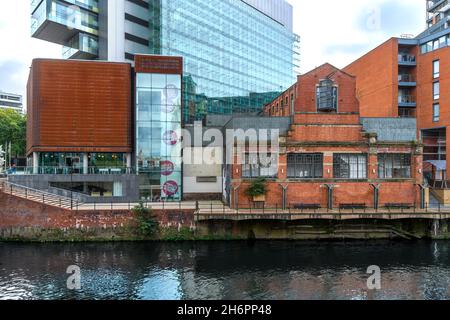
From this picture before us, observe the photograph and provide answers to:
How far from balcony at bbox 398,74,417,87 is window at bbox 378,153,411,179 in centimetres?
2217

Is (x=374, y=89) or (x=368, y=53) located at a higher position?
(x=368, y=53)

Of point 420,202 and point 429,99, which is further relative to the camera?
point 429,99

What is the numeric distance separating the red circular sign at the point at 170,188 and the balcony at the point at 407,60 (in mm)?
38090

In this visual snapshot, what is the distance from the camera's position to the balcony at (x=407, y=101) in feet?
175

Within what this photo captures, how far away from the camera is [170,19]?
5991cm

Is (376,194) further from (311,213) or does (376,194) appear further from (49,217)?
(49,217)

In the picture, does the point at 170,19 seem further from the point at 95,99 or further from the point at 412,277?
the point at 412,277

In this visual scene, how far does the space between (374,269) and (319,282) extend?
15.5ft

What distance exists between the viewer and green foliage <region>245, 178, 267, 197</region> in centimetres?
3381

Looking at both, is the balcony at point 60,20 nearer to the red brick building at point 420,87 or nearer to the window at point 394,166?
the red brick building at point 420,87

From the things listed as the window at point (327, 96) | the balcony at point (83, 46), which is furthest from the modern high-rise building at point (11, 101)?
the window at point (327, 96)

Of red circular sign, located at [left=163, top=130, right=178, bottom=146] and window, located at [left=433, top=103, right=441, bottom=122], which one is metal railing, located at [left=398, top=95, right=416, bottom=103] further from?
red circular sign, located at [left=163, top=130, right=178, bottom=146]

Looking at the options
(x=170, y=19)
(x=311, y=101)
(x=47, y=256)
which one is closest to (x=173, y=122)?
(x=311, y=101)

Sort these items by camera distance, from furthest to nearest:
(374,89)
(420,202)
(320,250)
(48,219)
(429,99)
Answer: (374,89), (429,99), (420,202), (48,219), (320,250)
